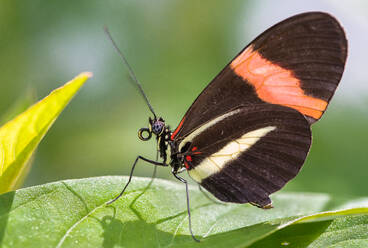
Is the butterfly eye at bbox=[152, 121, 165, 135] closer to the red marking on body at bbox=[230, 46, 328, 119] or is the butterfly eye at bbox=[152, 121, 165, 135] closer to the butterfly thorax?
the butterfly thorax

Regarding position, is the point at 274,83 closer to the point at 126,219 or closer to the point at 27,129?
the point at 126,219

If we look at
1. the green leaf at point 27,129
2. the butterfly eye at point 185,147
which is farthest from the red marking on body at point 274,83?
the green leaf at point 27,129

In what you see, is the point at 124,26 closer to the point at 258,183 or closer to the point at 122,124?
the point at 122,124

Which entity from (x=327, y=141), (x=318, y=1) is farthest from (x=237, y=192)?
(x=318, y=1)

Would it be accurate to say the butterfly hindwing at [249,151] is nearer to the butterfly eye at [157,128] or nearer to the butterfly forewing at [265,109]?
the butterfly forewing at [265,109]

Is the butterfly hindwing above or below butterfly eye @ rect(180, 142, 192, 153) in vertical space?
below

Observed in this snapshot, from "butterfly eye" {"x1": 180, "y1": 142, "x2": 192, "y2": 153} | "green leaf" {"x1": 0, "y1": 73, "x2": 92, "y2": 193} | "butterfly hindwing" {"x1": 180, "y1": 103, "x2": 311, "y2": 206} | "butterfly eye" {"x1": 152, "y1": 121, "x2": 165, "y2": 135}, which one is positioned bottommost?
"butterfly hindwing" {"x1": 180, "y1": 103, "x2": 311, "y2": 206}

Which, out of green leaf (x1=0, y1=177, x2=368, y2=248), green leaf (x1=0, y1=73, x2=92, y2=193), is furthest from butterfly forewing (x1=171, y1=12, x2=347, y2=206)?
green leaf (x1=0, y1=73, x2=92, y2=193)

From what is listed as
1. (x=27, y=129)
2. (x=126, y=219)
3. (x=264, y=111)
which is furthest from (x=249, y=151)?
(x=27, y=129)
